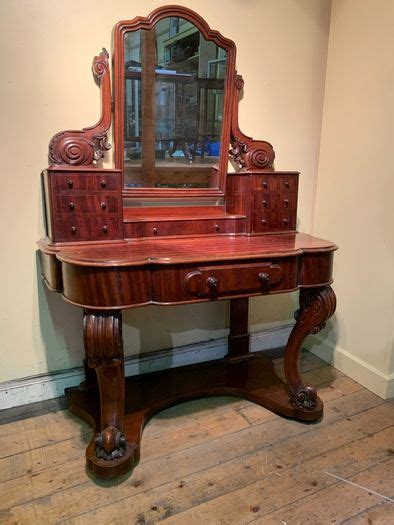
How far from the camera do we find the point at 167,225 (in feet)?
5.41

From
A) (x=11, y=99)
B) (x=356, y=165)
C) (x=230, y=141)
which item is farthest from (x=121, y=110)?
(x=356, y=165)

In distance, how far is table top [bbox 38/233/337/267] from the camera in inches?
49.8

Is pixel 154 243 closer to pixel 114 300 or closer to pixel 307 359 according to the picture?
pixel 114 300

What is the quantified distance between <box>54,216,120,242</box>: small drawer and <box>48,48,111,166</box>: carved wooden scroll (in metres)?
0.25

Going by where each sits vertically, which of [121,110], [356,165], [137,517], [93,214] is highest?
[121,110]

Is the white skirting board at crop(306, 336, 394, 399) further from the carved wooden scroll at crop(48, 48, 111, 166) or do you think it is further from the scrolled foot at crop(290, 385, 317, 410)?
the carved wooden scroll at crop(48, 48, 111, 166)

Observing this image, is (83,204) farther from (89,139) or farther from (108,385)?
(108,385)

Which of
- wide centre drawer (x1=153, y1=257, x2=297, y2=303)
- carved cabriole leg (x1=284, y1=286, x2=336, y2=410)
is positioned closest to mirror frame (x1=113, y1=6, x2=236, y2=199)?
wide centre drawer (x1=153, y1=257, x2=297, y2=303)

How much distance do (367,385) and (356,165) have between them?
3.59 ft

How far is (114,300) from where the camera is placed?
Result: 1250 millimetres

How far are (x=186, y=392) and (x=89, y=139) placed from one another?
3.91 ft

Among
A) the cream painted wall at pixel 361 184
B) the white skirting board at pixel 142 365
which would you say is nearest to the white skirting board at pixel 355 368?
the cream painted wall at pixel 361 184

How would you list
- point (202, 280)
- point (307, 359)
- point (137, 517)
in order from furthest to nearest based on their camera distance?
1. point (307, 359)
2. point (202, 280)
3. point (137, 517)

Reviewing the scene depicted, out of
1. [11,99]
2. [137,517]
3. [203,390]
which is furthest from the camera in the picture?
[203,390]
